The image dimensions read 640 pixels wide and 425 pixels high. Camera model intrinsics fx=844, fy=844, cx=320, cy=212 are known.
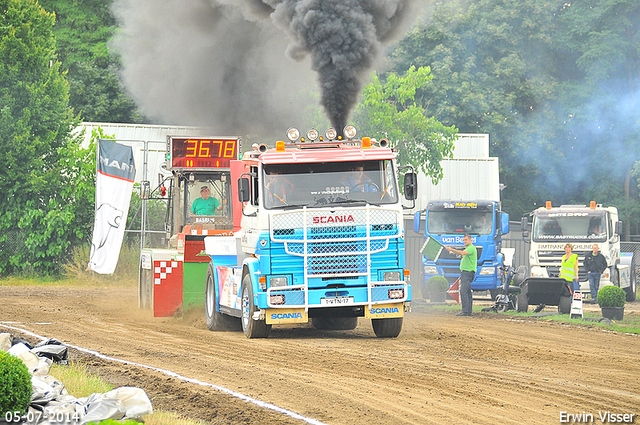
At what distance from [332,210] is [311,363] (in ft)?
9.38

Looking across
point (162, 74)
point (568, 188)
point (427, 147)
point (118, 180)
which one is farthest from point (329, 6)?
point (568, 188)

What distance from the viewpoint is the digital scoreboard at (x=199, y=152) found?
17.8m

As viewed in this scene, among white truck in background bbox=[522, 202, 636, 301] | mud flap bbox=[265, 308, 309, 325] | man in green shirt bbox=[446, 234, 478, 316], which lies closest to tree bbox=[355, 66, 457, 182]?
white truck in background bbox=[522, 202, 636, 301]

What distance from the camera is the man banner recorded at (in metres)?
23.5

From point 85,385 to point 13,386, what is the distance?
205 centimetres

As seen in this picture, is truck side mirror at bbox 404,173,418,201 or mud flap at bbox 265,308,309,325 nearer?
mud flap at bbox 265,308,309,325

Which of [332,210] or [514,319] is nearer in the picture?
[332,210]

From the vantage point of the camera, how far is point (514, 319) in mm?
19453

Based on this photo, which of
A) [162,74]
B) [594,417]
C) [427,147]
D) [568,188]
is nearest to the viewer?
[594,417]

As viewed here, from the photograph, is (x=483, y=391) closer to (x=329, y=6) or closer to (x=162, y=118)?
(x=329, y=6)

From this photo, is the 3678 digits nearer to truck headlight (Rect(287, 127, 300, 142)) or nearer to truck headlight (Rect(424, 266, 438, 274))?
truck headlight (Rect(287, 127, 300, 142))

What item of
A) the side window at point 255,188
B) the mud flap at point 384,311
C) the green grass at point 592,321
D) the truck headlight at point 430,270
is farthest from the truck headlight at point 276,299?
the truck headlight at point 430,270

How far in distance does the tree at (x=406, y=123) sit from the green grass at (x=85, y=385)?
2168 centimetres

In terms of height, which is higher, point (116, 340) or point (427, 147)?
point (427, 147)
